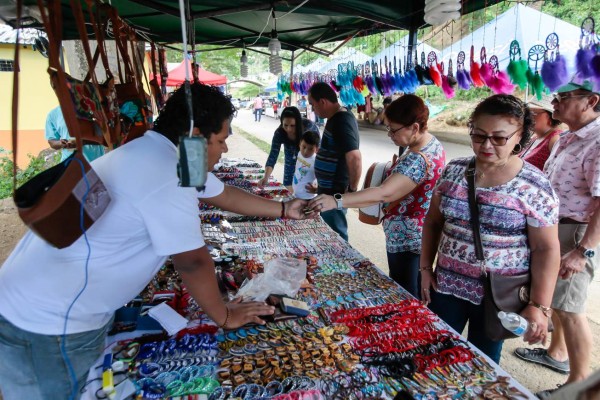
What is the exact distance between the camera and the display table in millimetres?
1232

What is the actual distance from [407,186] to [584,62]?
129cm

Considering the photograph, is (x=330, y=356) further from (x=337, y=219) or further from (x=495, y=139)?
(x=337, y=219)

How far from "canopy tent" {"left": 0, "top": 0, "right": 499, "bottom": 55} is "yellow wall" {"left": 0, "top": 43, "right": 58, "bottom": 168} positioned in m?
5.22

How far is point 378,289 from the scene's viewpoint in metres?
1.92

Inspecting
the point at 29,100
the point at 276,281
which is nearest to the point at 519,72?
the point at 276,281

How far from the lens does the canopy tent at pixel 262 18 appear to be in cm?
354

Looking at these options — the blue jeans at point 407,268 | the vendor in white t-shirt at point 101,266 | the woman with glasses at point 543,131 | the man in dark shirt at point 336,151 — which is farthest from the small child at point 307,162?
the vendor in white t-shirt at point 101,266

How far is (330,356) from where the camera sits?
1395mm

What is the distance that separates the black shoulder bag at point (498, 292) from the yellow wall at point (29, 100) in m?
10.2

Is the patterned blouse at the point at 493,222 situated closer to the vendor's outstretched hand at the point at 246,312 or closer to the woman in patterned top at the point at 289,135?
the vendor's outstretched hand at the point at 246,312

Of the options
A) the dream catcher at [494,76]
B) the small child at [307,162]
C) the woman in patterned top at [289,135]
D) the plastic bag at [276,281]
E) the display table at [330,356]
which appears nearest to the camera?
the display table at [330,356]

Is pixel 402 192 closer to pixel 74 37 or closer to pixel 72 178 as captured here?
pixel 72 178


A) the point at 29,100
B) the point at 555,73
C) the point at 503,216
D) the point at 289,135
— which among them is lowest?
the point at 503,216

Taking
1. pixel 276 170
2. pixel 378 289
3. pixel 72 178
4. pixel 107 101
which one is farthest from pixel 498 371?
pixel 276 170
